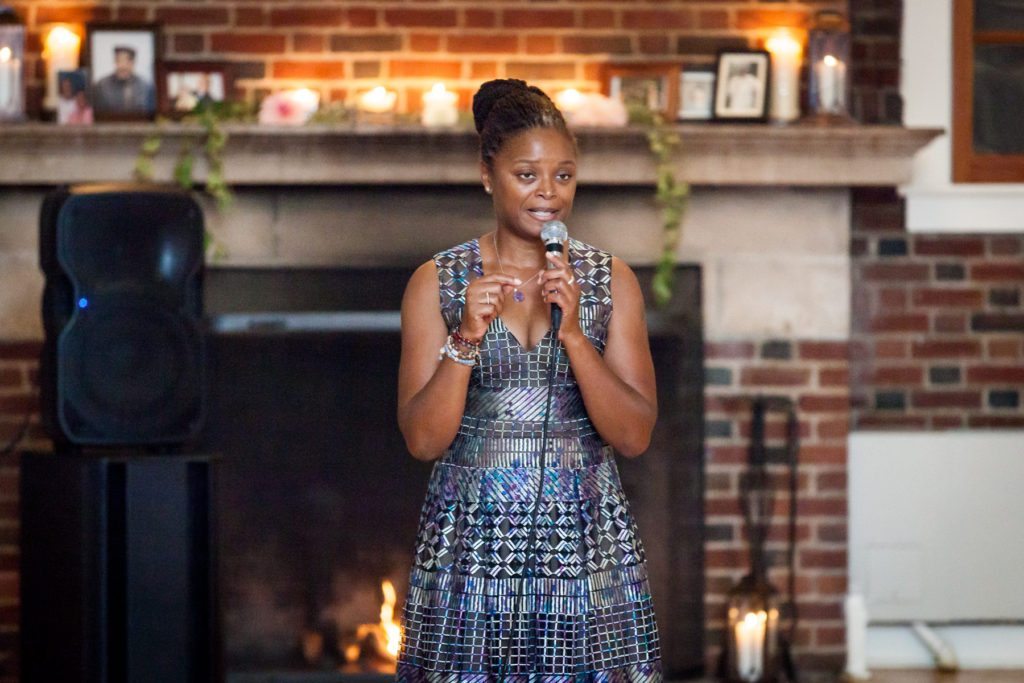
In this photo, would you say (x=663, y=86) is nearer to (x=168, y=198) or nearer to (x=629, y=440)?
(x=168, y=198)

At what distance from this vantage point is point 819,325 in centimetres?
369

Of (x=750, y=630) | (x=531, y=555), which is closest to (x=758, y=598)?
(x=750, y=630)

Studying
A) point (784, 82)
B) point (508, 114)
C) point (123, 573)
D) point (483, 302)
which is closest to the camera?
point (483, 302)

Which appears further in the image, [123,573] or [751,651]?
[751,651]

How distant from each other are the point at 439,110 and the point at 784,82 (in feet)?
2.97

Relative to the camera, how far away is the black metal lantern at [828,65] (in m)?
3.57

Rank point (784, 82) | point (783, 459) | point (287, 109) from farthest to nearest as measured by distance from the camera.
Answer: point (783, 459), point (784, 82), point (287, 109)

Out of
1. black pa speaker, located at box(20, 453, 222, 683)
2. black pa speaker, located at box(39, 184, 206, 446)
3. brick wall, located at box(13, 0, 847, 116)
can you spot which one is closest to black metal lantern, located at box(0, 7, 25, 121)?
brick wall, located at box(13, 0, 847, 116)

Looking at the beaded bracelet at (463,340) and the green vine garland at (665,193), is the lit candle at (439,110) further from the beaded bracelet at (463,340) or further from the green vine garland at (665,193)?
the beaded bracelet at (463,340)

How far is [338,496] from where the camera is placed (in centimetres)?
376

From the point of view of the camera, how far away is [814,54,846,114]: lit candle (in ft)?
11.7

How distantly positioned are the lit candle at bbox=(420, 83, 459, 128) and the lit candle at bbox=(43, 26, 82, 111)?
3.04ft

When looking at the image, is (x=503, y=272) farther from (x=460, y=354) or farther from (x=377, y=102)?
(x=377, y=102)

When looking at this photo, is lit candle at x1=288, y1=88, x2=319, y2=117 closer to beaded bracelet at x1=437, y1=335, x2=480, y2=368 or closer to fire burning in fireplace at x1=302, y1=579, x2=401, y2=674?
fire burning in fireplace at x1=302, y1=579, x2=401, y2=674
